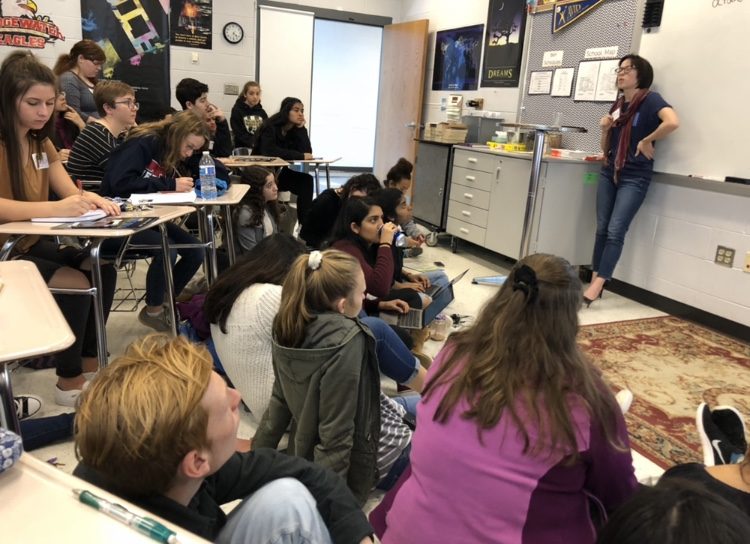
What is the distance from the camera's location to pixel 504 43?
5.29m

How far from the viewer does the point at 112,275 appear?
2500mm

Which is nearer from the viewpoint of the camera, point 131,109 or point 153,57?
point 131,109

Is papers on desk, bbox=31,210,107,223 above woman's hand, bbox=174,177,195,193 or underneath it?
underneath

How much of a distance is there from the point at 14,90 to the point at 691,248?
356 centimetres


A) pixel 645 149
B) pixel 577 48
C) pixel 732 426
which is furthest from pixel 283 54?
pixel 732 426

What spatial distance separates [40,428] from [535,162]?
3233 millimetres

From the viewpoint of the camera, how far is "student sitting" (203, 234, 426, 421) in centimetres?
183

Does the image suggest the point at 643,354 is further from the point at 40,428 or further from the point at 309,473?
the point at 40,428

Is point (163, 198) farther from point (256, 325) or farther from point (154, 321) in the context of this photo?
point (256, 325)

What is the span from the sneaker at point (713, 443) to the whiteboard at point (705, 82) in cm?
189

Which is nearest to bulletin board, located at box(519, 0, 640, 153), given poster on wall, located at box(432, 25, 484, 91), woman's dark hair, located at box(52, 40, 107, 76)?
poster on wall, located at box(432, 25, 484, 91)

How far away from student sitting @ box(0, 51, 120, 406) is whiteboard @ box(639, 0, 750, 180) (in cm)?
313

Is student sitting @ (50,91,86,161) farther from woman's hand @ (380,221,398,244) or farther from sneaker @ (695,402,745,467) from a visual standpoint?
sneaker @ (695,402,745,467)

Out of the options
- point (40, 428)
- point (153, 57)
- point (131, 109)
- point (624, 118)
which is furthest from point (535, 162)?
point (153, 57)
